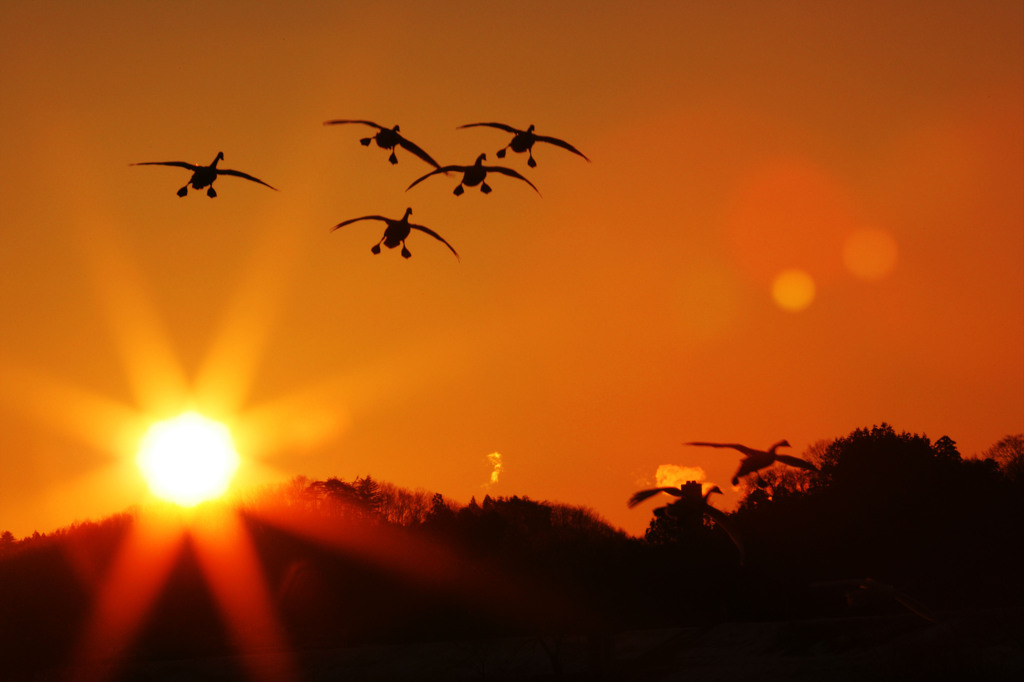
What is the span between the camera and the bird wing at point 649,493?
14.8 m

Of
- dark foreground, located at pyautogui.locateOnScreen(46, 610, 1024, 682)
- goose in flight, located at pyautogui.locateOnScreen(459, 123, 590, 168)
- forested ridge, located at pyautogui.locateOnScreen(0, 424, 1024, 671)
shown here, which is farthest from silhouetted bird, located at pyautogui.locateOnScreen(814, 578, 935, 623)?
dark foreground, located at pyautogui.locateOnScreen(46, 610, 1024, 682)

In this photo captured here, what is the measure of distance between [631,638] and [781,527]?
14542 millimetres

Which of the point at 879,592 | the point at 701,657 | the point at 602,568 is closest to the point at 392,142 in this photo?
the point at 879,592

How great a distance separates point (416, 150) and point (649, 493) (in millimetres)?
5657

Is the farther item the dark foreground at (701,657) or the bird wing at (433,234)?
the dark foreground at (701,657)

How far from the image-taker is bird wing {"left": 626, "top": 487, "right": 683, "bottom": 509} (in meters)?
14.8

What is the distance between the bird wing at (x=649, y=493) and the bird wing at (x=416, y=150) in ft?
16.8

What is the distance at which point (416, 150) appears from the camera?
1409cm

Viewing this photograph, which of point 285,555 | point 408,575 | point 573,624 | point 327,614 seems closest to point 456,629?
point 573,624

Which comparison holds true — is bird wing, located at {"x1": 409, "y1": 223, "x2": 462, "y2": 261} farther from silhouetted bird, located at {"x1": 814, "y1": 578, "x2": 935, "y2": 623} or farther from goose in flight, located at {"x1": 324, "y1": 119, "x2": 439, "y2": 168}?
silhouetted bird, located at {"x1": 814, "y1": 578, "x2": 935, "y2": 623}

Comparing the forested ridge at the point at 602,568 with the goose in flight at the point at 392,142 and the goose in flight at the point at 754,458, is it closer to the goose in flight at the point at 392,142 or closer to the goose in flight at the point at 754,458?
the goose in flight at the point at 754,458

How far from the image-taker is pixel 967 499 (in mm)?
63750

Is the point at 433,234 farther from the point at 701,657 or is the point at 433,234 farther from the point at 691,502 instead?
the point at 701,657

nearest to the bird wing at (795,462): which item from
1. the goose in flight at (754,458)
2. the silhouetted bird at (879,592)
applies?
the goose in flight at (754,458)
